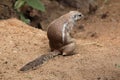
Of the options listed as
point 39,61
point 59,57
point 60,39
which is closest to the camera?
point 39,61

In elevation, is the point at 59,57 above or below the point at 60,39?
below

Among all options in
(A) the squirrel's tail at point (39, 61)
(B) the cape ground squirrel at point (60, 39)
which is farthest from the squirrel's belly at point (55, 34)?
(A) the squirrel's tail at point (39, 61)

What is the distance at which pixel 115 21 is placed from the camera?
7707mm

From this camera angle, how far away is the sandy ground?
4855 millimetres

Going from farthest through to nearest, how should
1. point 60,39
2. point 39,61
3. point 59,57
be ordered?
1. point 60,39
2. point 59,57
3. point 39,61

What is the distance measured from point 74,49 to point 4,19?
5.87 ft

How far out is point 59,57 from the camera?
18.2 feet

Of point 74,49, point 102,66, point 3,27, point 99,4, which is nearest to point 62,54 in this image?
point 74,49

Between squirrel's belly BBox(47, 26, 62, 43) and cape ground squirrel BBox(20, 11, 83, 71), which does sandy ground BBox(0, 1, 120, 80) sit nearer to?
cape ground squirrel BBox(20, 11, 83, 71)

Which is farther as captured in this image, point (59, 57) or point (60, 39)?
point (60, 39)

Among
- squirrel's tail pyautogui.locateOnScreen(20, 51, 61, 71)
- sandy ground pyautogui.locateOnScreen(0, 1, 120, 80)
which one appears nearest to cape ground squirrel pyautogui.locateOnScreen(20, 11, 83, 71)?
squirrel's tail pyautogui.locateOnScreen(20, 51, 61, 71)

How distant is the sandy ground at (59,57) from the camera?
4855 millimetres

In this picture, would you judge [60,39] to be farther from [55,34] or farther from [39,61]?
[39,61]

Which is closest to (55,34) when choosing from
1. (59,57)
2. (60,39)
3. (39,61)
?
(60,39)
